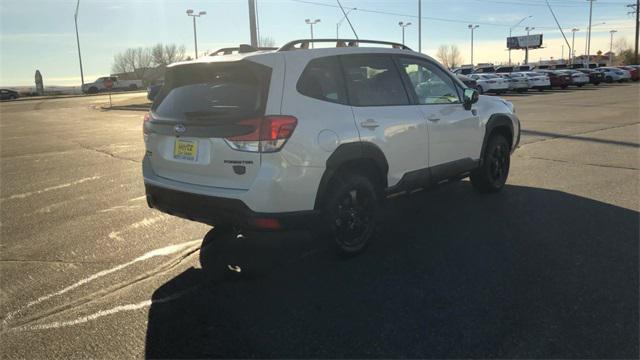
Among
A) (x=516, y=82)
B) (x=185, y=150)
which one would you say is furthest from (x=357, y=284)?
(x=516, y=82)

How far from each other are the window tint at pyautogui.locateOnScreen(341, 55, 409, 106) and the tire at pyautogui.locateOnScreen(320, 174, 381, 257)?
0.72 meters

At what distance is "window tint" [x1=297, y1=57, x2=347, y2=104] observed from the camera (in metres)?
4.32

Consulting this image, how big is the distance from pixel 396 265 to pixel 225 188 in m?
1.60

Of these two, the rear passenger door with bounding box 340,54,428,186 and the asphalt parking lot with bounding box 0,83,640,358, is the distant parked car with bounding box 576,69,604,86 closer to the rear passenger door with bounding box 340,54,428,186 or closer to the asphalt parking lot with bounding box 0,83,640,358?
the asphalt parking lot with bounding box 0,83,640,358

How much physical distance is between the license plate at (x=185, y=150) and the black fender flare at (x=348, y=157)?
1035mm

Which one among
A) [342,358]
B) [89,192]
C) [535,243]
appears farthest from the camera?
[89,192]

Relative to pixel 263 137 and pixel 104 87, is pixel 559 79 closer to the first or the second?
pixel 263 137

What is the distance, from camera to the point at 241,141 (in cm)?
398

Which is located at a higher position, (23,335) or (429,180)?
(429,180)

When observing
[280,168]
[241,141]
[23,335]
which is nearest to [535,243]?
[280,168]

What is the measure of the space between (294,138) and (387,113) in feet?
4.06

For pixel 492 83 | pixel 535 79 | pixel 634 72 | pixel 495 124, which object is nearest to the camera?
pixel 495 124

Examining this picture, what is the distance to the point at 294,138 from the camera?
4.05 metres

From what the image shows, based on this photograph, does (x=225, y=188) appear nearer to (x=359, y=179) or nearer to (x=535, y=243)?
(x=359, y=179)
